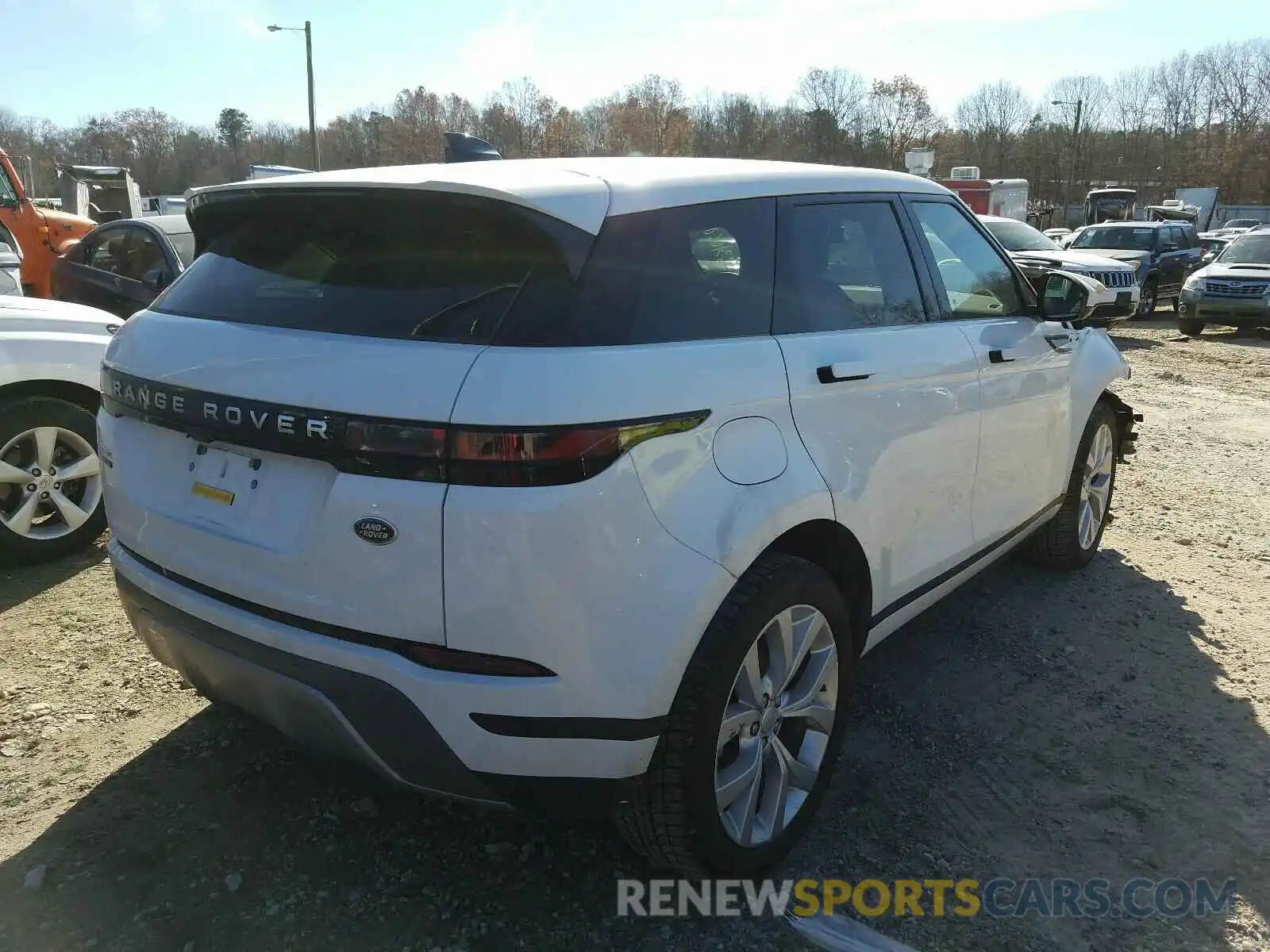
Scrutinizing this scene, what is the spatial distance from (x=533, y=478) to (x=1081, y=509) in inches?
145

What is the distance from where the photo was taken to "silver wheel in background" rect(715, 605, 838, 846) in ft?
7.79

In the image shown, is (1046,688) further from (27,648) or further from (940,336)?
(27,648)

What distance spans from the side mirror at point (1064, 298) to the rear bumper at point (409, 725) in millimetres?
2864

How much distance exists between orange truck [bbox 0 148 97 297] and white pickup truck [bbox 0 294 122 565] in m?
8.96

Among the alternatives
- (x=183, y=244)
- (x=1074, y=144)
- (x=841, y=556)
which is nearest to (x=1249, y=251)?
(x=183, y=244)

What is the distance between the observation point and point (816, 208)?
2822 mm

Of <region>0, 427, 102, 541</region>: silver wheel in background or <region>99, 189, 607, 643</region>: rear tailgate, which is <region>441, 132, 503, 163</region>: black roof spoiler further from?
<region>0, 427, 102, 541</region>: silver wheel in background

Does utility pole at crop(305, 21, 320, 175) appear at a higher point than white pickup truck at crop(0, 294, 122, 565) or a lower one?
higher

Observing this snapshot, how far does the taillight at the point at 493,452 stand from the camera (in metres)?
1.85

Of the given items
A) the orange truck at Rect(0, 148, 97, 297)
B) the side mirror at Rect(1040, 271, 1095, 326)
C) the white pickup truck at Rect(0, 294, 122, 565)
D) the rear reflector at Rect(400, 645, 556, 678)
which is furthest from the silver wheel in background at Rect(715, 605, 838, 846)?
the orange truck at Rect(0, 148, 97, 297)

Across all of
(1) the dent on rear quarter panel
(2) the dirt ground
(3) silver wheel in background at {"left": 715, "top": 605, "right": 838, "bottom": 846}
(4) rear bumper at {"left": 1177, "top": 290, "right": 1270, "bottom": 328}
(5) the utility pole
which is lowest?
(2) the dirt ground

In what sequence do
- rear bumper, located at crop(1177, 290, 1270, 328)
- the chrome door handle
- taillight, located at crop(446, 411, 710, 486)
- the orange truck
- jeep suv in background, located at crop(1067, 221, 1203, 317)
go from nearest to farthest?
taillight, located at crop(446, 411, 710, 486), the chrome door handle, the orange truck, rear bumper, located at crop(1177, 290, 1270, 328), jeep suv in background, located at crop(1067, 221, 1203, 317)

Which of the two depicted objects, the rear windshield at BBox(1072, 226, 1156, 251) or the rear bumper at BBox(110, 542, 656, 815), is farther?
the rear windshield at BBox(1072, 226, 1156, 251)

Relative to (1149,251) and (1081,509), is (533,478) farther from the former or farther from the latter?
(1149,251)
